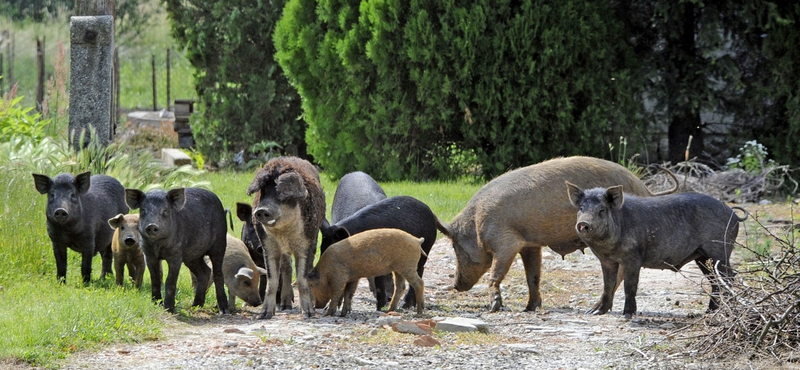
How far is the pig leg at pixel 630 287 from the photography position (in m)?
7.74

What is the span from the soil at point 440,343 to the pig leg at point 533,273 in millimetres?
133

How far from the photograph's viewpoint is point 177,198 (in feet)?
25.6

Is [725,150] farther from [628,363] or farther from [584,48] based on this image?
[628,363]

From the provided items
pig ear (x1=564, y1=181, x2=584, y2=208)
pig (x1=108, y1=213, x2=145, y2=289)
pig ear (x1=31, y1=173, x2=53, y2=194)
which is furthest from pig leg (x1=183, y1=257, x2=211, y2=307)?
pig ear (x1=564, y1=181, x2=584, y2=208)

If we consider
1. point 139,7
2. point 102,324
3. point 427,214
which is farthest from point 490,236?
point 139,7

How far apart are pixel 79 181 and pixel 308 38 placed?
7577 mm

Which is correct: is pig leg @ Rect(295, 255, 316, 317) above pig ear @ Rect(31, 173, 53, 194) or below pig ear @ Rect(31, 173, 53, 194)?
below

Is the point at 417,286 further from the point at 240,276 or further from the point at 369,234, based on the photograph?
the point at 240,276

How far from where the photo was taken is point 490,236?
28.2ft

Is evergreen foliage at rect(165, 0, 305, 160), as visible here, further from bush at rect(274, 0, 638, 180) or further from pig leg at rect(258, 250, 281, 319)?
pig leg at rect(258, 250, 281, 319)

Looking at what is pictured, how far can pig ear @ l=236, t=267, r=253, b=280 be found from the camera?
806cm

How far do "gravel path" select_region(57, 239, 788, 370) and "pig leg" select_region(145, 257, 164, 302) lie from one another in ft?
1.36

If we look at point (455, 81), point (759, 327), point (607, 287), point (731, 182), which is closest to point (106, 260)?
point (607, 287)

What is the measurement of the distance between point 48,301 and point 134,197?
3.20 ft
